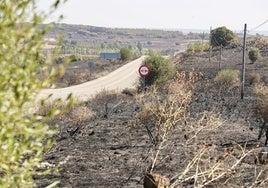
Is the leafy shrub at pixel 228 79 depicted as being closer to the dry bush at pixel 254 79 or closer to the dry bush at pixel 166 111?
the dry bush at pixel 254 79

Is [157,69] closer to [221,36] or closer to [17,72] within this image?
[17,72]

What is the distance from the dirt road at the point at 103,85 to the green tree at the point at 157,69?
5189 millimetres

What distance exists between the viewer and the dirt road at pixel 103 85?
44.4m

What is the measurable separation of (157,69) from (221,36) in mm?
41524

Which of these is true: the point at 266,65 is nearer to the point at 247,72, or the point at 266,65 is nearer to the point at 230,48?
the point at 247,72

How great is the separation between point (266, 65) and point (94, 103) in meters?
22.0

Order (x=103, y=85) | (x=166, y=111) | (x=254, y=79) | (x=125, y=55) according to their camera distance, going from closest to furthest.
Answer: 1. (x=166, y=111)
2. (x=254, y=79)
3. (x=103, y=85)
4. (x=125, y=55)

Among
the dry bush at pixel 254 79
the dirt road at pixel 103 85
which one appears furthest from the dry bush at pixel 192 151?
the dirt road at pixel 103 85

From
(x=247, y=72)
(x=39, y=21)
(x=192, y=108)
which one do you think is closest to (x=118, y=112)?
(x=192, y=108)

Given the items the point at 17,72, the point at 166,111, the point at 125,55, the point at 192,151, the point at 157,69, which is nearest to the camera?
the point at 17,72

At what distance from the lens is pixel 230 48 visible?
232 feet

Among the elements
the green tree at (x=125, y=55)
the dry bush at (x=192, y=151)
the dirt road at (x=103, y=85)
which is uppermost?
the dry bush at (x=192, y=151)

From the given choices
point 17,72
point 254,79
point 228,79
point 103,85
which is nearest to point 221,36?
point 103,85

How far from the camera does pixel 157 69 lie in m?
36.4
